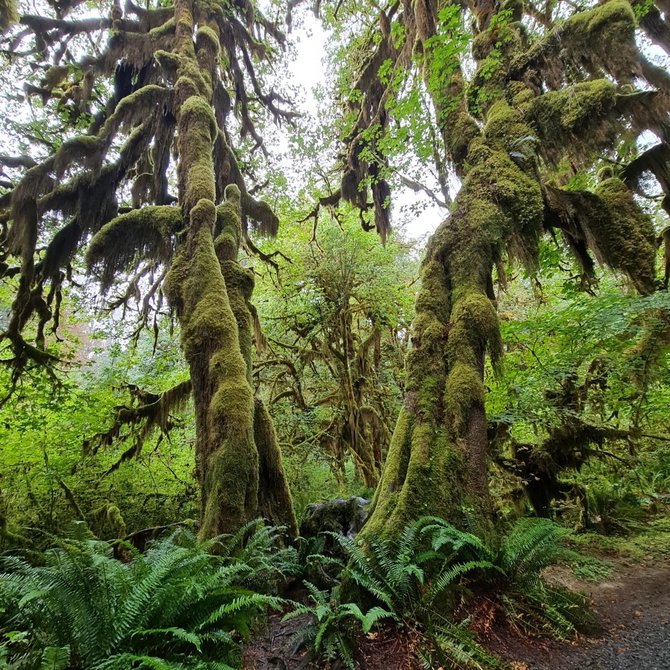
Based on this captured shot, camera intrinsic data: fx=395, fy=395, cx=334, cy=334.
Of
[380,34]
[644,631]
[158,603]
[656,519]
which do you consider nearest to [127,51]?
[380,34]

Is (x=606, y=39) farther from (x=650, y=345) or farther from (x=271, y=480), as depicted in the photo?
(x=271, y=480)

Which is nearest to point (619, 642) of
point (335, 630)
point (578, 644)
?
point (578, 644)

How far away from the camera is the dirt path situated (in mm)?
2693

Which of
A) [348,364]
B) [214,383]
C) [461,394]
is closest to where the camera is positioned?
[461,394]

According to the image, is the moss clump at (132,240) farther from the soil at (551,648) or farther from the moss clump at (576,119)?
the moss clump at (576,119)

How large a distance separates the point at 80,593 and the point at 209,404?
2.65m

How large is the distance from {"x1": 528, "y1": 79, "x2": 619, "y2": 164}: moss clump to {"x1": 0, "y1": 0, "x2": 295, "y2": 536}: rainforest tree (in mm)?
4886

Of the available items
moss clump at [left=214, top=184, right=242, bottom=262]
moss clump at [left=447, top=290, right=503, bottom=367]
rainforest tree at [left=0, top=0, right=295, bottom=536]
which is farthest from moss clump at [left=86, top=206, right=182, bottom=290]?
moss clump at [left=447, top=290, right=503, bottom=367]

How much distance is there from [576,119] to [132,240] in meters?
6.53

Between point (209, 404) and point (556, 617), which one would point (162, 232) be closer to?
point (209, 404)

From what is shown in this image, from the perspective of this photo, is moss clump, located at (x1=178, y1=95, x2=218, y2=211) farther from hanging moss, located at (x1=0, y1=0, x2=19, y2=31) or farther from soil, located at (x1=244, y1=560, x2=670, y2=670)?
soil, located at (x1=244, y1=560, x2=670, y2=670)

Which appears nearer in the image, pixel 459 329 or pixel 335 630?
pixel 335 630

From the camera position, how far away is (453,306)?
4.91 meters

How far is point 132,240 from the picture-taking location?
5.94m
